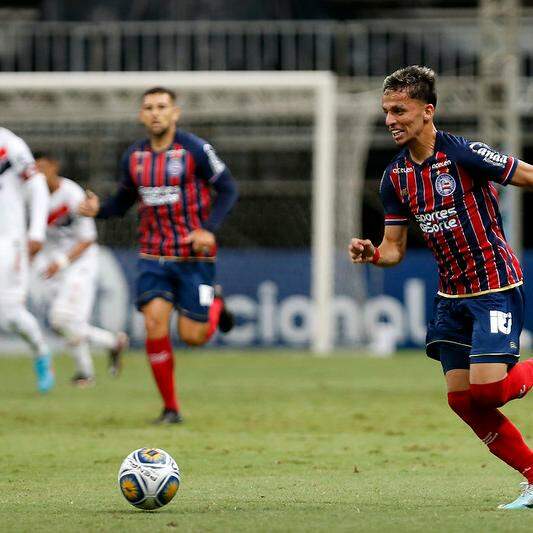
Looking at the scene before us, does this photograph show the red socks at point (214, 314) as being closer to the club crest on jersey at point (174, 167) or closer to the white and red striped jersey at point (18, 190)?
the club crest on jersey at point (174, 167)

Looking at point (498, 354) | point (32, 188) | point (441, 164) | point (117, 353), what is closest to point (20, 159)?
point (32, 188)

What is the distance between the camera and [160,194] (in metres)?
10.9

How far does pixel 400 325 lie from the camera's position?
20.6m

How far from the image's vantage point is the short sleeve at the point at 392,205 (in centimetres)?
707

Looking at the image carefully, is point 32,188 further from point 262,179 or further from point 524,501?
point 262,179

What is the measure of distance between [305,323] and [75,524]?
47.6 feet

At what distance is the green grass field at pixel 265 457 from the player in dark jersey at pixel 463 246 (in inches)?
20.0

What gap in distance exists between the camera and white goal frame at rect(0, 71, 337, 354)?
18.8 metres

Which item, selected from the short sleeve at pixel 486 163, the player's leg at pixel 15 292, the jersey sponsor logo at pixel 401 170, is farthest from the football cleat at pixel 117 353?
the short sleeve at pixel 486 163

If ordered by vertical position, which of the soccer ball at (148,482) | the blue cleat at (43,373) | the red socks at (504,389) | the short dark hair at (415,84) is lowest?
the blue cleat at (43,373)

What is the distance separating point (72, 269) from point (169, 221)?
4396 mm

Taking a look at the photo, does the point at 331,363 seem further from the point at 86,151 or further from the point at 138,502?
the point at 138,502

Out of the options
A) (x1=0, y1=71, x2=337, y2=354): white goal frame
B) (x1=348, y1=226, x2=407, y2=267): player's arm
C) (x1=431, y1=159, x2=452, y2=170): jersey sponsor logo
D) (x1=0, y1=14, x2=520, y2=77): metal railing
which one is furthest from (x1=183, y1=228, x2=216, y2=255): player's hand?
(x1=0, y1=14, x2=520, y2=77): metal railing

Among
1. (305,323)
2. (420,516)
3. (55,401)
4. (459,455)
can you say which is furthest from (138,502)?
(305,323)
